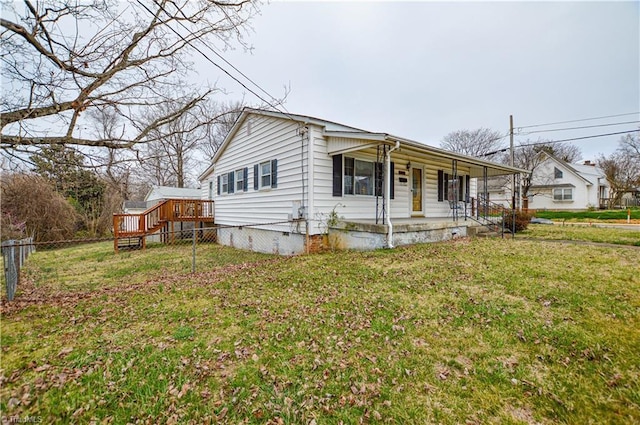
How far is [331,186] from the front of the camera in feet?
27.0

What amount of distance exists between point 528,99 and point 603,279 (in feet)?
64.2

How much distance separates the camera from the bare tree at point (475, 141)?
30.3 meters

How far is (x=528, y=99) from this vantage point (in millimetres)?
19047

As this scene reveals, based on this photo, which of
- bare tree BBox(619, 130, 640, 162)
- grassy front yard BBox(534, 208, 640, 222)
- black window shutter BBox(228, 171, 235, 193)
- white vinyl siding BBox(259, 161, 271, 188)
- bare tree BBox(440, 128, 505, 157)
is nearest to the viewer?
white vinyl siding BBox(259, 161, 271, 188)

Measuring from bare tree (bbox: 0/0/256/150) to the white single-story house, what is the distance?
3009 mm

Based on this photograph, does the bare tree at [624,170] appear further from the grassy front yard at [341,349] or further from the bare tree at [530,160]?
the grassy front yard at [341,349]

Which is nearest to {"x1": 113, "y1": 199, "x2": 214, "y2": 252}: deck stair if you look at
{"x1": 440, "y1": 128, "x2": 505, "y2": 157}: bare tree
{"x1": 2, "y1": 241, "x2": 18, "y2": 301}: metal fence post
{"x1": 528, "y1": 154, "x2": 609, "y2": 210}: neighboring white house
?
{"x1": 2, "y1": 241, "x2": 18, "y2": 301}: metal fence post

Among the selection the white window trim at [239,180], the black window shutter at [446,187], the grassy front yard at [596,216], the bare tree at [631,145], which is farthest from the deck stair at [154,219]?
the bare tree at [631,145]

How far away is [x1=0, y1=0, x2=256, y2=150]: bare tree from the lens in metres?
4.16

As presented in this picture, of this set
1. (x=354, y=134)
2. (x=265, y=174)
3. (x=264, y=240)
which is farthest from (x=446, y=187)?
(x=264, y=240)

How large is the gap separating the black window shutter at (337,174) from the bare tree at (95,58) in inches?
159

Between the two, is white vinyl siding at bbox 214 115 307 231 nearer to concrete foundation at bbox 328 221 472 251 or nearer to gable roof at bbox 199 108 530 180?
gable roof at bbox 199 108 530 180

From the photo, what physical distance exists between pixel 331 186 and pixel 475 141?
29.9 metres

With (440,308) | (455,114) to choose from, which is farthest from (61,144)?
(455,114)
